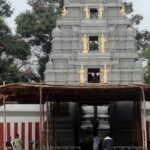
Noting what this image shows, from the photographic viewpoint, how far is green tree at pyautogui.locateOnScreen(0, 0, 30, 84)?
166 feet

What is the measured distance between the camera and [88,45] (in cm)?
4344

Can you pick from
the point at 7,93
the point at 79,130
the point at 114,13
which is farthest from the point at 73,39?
the point at 7,93

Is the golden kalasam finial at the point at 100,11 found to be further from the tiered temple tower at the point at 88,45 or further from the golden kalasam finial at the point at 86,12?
the golden kalasam finial at the point at 86,12

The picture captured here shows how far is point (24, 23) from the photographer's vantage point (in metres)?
58.3

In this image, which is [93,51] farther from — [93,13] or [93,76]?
[93,13]

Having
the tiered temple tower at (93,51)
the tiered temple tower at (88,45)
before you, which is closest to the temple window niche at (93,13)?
the tiered temple tower at (93,51)

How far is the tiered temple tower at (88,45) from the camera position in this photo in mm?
42719

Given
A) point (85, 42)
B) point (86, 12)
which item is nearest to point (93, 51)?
point (85, 42)

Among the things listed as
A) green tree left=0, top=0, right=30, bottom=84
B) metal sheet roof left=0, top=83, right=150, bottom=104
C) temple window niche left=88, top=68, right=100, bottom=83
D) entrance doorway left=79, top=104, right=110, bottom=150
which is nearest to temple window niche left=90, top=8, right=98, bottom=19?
temple window niche left=88, top=68, right=100, bottom=83

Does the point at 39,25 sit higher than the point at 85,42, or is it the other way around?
the point at 39,25

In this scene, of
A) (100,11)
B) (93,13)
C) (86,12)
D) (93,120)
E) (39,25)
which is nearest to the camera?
(93,120)

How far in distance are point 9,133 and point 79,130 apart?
13.0ft

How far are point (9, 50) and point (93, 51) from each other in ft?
43.7

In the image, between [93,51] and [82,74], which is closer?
[82,74]
